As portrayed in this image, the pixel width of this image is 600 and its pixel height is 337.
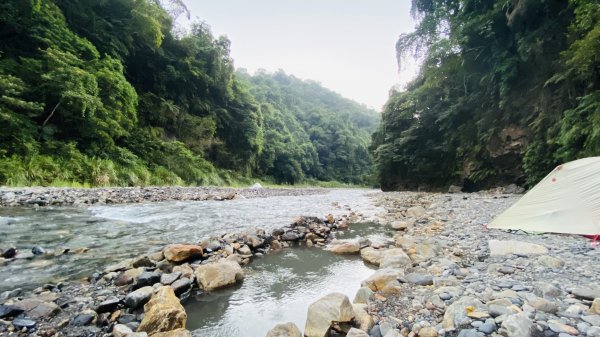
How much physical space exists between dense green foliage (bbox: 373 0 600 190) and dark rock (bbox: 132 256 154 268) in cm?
1073

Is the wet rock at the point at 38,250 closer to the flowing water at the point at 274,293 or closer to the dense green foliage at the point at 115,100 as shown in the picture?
the flowing water at the point at 274,293

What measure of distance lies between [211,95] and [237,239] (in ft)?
94.7

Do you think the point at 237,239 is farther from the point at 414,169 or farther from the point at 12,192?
the point at 414,169

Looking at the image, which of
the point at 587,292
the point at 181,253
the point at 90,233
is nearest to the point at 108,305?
the point at 181,253

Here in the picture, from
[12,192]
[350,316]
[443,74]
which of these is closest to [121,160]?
[12,192]

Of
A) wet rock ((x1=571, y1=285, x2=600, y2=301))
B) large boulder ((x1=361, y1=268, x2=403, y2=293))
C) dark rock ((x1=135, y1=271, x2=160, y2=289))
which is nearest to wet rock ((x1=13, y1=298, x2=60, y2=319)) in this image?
dark rock ((x1=135, y1=271, x2=160, y2=289))

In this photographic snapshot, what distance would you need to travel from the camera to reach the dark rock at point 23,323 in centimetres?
225

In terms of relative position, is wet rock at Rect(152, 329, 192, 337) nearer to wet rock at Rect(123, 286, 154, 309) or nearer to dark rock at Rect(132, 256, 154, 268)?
wet rock at Rect(123, 286, 154, 309)

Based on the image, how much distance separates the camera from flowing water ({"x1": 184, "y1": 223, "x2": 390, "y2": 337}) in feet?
8.71

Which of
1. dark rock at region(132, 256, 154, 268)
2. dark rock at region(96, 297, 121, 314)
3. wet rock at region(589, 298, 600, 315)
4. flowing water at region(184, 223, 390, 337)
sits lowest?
flowing water at region(184, 223, 390, 337)

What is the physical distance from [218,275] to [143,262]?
3.39 ft

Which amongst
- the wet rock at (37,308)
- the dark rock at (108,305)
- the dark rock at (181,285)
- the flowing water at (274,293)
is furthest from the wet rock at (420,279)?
the wet rock at (37,308)

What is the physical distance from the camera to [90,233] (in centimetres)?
540

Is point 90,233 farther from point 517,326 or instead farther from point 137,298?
point 517,326
